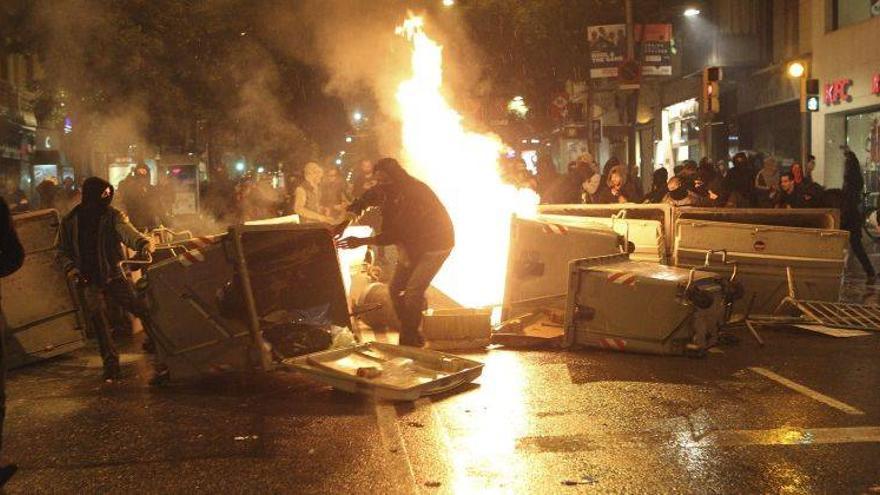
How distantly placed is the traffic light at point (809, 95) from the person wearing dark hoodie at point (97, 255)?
A: 1316 cm

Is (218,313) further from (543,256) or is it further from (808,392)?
(808,392)

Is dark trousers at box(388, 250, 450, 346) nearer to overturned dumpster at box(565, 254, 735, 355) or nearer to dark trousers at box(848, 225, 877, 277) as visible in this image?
overturned dumpster at box(565, 254, 735, 355)

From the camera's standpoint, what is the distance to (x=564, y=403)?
592 cm

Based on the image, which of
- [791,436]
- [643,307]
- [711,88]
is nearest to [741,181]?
[711,88]

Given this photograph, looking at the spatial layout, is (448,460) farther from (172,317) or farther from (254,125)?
(254,125)

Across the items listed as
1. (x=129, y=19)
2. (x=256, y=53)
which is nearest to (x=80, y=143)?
(x=129, y=19)

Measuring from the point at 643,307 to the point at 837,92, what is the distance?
1501cm

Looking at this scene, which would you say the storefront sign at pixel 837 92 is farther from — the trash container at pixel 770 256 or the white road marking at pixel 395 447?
the white road marking at pixel 395 447

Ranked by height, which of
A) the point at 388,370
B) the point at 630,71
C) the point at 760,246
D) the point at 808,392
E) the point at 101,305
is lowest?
the point at 808,392

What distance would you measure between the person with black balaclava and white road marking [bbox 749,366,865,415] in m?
9.59

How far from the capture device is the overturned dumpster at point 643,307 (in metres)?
7.17

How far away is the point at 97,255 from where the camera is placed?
6.96 m

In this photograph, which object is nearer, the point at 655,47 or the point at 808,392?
the point at 808,392

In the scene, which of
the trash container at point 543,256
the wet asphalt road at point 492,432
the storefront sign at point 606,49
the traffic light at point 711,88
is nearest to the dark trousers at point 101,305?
the wet asphalt road at point 492,432
